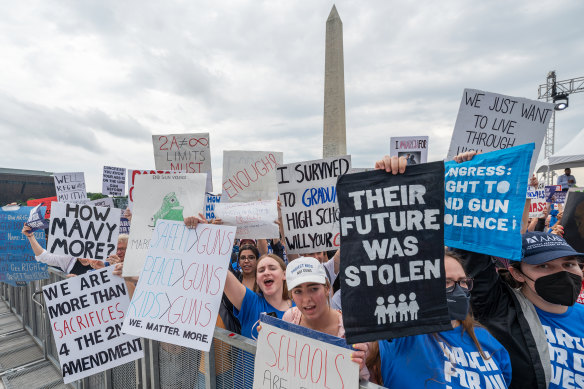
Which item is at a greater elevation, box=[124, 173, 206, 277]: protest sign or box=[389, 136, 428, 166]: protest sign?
box=[389, 136, 428, 166]: protest sign

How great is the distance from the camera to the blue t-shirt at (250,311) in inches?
93.2

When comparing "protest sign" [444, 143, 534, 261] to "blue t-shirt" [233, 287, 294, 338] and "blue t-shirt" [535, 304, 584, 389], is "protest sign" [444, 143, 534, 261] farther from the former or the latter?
"blue t-shirt" [233, 287, 294, 338]

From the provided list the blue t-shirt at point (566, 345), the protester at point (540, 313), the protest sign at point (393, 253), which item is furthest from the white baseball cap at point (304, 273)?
the blue t-shirt at point (566, 345)

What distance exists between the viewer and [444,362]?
1.57 metres

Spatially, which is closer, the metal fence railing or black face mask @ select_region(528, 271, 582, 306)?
black face mask @ select_region(528, 271, 582, 306)

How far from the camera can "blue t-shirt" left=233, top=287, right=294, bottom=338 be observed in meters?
2.37

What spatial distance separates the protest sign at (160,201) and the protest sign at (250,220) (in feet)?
1.30

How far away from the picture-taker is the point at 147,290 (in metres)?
2.38

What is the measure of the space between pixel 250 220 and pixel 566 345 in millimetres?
2488

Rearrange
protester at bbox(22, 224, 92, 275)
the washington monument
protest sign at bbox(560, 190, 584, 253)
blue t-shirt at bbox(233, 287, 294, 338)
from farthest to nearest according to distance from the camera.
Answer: the washington monument
protester at bbox(22, 224, 92, 275)
protest sign at bbox(560, 190, 584, 253)
blue t-shirt at bbox(233, 287, 294, 338)

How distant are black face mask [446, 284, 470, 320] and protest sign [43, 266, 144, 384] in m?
2.52

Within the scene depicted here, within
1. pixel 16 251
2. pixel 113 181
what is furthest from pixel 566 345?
pixel 113 181

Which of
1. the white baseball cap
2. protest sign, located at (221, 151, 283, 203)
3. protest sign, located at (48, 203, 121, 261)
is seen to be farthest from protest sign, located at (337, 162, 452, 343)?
protest sign, located at (48, 203, 121, 261)

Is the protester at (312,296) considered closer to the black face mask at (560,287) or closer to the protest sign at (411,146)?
the black face mask at (560,287)
